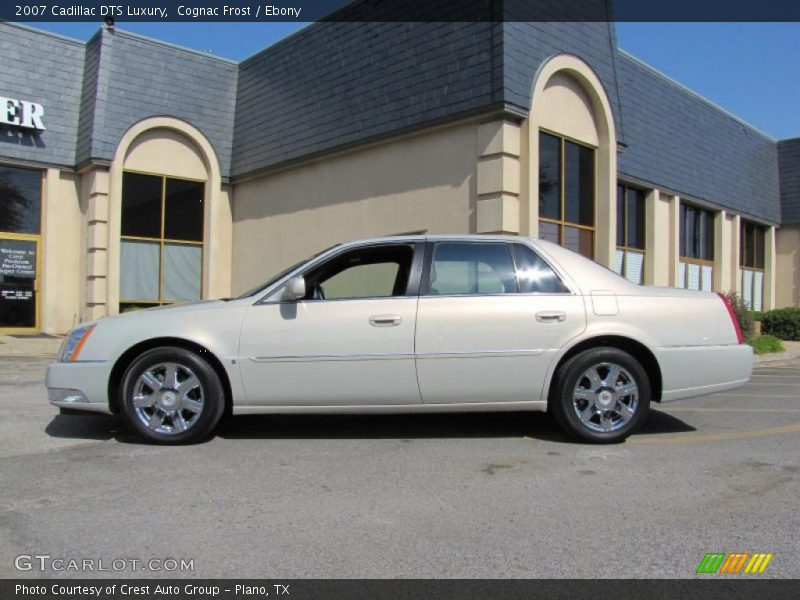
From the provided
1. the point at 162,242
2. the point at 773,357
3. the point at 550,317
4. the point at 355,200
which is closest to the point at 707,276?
the point at 773,357

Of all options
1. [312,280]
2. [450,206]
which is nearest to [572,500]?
[312,280]

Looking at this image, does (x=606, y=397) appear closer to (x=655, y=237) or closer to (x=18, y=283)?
(x=655, y=237)

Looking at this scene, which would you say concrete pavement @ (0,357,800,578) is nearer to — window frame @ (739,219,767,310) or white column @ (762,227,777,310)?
window frame @ (739,219,767,310)

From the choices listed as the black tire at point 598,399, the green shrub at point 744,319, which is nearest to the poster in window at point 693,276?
the green shrub at point 744,319

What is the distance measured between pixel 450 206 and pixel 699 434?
256 inches

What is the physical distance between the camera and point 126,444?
211 inches

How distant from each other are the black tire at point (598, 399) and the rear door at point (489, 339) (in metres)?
0.17

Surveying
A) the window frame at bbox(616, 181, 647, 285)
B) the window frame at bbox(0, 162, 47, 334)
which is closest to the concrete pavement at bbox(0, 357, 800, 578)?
the window frame at bbox(0, 162, 47, 334)

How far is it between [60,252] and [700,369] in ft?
46.9

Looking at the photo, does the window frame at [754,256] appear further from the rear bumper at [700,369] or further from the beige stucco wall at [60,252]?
the beige stucco wall at [60,252]

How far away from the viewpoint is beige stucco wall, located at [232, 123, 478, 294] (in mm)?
11344

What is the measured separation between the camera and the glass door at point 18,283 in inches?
578

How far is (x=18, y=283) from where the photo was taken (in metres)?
14.9
